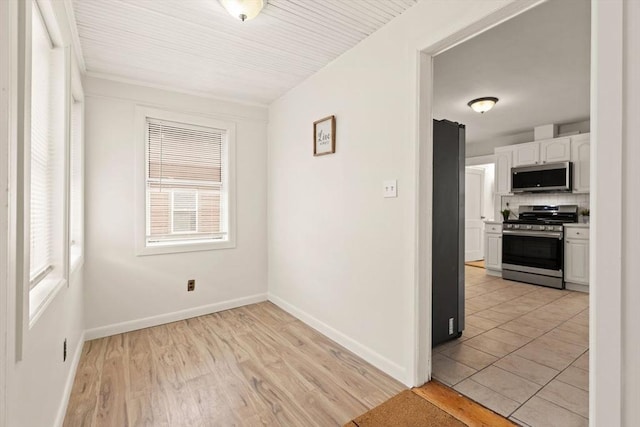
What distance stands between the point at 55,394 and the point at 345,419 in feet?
5.17

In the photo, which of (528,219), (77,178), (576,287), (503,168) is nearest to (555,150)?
(503,168)

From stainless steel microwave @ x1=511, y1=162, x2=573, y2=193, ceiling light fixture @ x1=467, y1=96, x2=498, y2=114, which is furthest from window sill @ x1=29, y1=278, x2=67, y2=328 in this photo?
stainless steel microwave @ x1=511, y1=162, x2=573, y2=193

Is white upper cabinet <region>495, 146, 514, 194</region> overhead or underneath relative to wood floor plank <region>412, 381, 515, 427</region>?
overhead

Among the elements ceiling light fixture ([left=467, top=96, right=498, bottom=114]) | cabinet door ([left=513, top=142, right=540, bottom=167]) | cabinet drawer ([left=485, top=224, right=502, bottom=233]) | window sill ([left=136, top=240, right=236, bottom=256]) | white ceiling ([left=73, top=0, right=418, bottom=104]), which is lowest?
window sill ([left=136, top=240, right=236, bottom=256])

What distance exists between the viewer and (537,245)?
4824mm

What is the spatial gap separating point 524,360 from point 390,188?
1.75 m

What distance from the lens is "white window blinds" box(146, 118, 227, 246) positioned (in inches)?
129

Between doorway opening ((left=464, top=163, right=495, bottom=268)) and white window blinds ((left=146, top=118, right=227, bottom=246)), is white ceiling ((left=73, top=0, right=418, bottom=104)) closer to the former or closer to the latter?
white window blinds ((left=146, top=118, right=227, bottom=246))

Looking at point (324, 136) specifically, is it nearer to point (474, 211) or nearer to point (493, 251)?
point (493, 251)

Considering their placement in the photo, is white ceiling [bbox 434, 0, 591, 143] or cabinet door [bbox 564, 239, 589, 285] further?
cabinet door [bbox 564, 239, 589, 285]

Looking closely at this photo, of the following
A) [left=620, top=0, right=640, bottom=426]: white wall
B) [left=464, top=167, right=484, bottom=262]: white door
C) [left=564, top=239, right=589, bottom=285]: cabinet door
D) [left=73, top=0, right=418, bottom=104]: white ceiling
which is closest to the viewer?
[left=620, top=0, right=640, bottom=426]: white wall

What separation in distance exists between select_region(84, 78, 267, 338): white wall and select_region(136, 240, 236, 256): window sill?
0.16 ft

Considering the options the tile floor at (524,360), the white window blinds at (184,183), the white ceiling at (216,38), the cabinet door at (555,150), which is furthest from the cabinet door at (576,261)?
the white window blinds at (184,183)

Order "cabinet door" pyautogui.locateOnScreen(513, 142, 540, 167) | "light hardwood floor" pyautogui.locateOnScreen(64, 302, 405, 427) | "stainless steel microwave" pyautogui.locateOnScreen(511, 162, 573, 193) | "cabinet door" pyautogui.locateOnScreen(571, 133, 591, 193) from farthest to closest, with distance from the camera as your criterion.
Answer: "cabinet door" pyautogui.locateOnScreen(513, 142, 540, 167) → "stainless steel microwave" pyautogui.locateOnScreen(511, 162, 573, 193) → "cabinet door" pyautogui.locateOnScreen(571, 133, 591, 193) → "light hardwood floor" pyautogui.locateOnScreen(64, 302, 405, 427)
